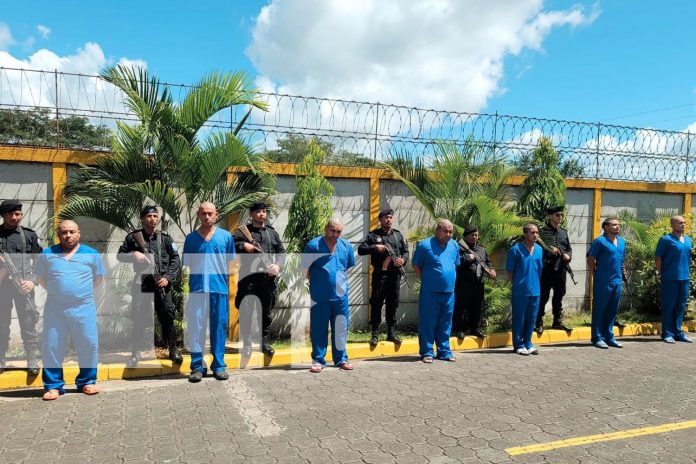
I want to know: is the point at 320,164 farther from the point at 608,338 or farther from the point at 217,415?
the point at 608,338

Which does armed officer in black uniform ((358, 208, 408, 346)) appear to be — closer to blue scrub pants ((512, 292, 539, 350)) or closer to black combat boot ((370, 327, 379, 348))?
black combat boot ((370, 327, 379, 348))

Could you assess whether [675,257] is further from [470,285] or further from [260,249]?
[260,249]

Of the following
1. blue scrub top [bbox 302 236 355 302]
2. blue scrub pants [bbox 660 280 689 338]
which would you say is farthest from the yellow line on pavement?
blue scrub pants [bbox 660 280 689 338]

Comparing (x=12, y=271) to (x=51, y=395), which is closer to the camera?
(x=51, y=395)

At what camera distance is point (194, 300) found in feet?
17.2

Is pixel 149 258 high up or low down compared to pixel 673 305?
up

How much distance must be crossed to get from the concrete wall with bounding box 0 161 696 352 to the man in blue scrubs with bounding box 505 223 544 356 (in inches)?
70.3

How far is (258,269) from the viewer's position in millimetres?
5949

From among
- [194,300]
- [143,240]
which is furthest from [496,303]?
[143,240]

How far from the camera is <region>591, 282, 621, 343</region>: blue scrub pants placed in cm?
682

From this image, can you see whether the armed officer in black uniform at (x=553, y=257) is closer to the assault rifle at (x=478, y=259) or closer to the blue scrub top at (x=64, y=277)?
the assault rifle at (x=478, y=259)

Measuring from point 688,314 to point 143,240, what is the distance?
9175 mm

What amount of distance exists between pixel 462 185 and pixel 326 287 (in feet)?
9.28

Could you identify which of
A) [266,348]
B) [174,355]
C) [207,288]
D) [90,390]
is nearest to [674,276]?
[266,348]
